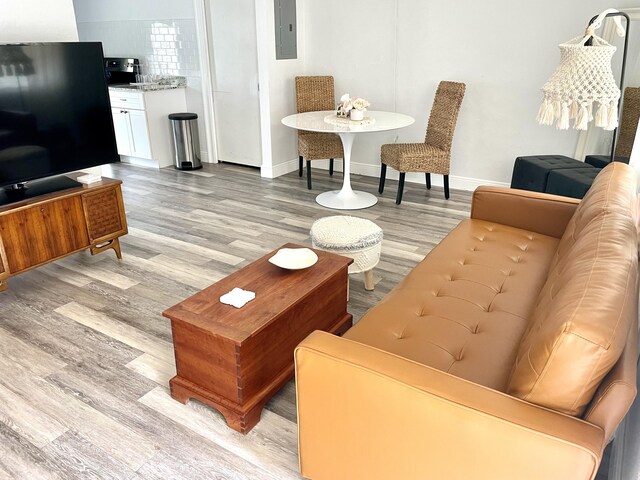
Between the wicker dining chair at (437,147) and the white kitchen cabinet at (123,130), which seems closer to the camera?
the wicker dining chair at (437,147)

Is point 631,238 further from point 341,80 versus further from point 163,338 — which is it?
point 341,80

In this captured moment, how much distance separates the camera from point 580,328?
42.8 inches

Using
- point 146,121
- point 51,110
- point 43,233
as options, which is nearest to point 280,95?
point 146,121

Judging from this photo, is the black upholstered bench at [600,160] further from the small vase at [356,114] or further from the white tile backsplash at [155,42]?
the white tile backsplash at [155,42]

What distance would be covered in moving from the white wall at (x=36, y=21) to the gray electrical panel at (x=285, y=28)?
222 cm

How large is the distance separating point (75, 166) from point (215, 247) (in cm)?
107

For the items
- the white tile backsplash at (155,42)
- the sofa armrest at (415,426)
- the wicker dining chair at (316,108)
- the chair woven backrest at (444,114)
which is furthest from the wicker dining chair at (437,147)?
the sofa armrest at (415,426)

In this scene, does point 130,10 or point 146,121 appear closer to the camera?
point 146,121

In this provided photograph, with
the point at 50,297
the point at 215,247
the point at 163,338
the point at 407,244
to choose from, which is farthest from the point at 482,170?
the point at 50,297

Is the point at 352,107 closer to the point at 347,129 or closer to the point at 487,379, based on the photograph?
the point at 347,129

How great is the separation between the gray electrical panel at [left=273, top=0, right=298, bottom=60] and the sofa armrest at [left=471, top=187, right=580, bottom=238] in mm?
3178

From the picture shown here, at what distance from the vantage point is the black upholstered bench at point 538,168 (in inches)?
144

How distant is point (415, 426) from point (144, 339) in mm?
1716

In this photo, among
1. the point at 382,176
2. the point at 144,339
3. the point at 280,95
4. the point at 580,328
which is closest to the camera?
the point at 580,328
